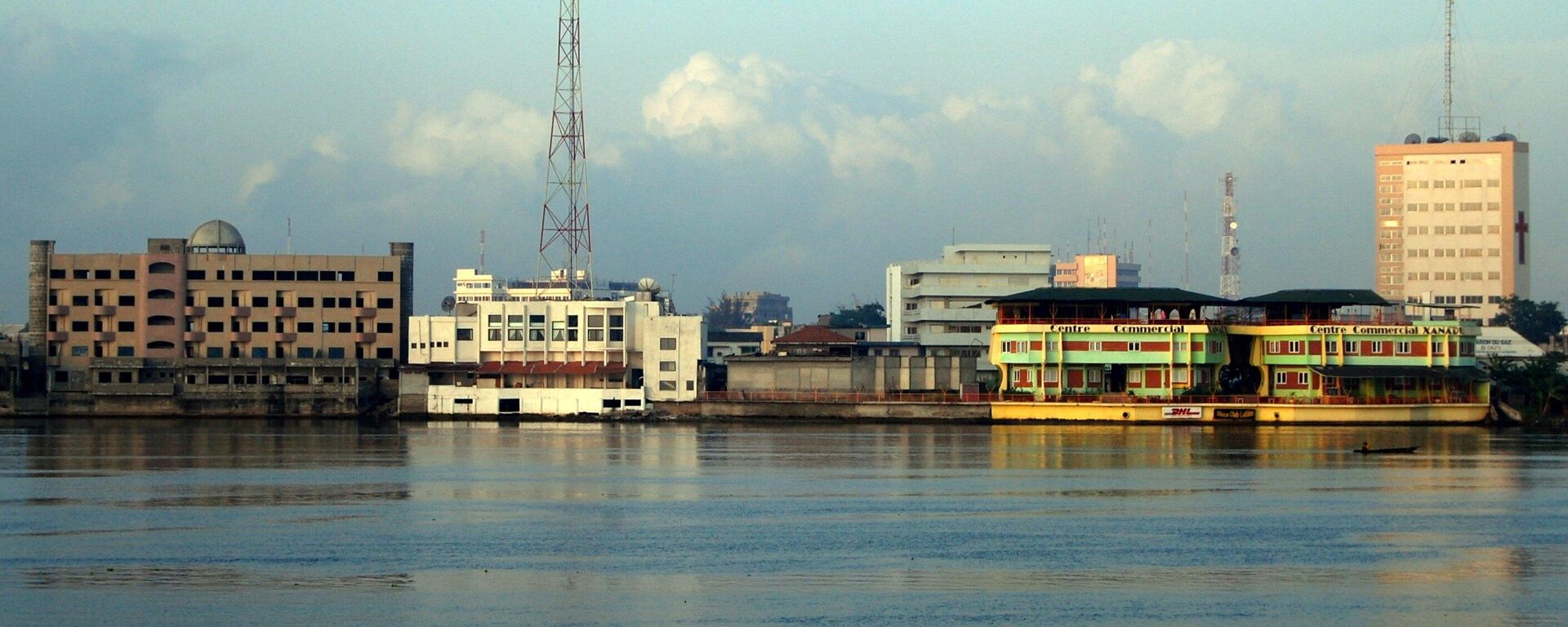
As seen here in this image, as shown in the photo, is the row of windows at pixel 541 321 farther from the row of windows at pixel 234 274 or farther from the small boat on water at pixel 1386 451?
the small boat on water at pixel 1386 451

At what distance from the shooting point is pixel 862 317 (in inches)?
7190

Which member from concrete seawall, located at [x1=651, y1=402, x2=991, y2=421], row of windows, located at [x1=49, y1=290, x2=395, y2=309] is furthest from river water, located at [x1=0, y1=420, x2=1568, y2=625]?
row of windows, located at [x1=49, y1=290, x2=395, y2=309]

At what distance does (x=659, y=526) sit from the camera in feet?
144

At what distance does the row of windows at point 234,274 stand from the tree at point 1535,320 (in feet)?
350

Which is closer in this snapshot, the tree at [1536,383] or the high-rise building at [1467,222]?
the tree at [1536,383]

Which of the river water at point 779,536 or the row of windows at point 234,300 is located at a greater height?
the row of windows at point 234,300

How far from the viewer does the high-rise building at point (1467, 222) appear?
585 feet

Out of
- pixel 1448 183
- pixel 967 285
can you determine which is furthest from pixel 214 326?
pixel 1448 183

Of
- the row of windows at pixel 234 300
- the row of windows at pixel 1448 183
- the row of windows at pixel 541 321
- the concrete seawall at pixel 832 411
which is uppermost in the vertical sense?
the row of windows at pixel 1448 183

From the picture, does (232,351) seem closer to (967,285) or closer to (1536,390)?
(967,285)

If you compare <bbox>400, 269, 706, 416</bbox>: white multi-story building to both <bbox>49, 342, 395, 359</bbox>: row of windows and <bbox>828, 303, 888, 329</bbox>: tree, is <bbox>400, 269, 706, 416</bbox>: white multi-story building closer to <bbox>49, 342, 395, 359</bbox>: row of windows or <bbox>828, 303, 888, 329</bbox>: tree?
<bbox>49, 342, 395, 359</bbox>: row of windows

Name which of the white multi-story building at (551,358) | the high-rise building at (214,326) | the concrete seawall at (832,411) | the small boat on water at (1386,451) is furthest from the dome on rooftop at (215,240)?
the small boat on water at (1386,451)

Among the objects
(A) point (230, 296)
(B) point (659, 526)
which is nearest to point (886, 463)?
(B) point (659, 526)

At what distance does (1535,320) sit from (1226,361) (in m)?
78.4
